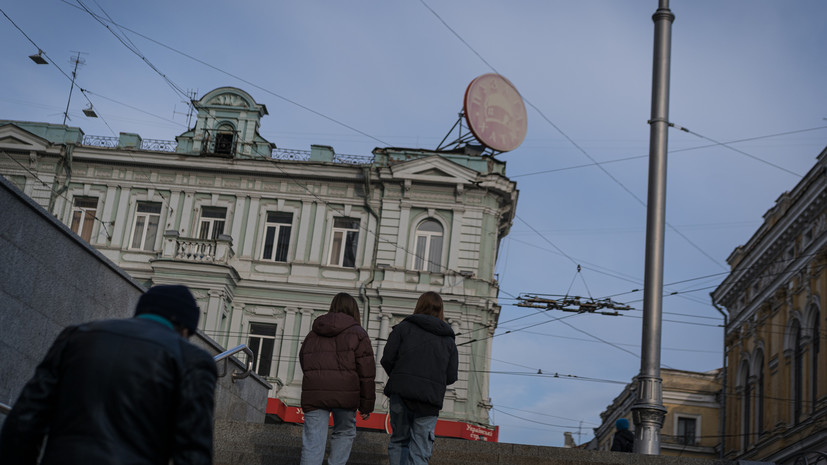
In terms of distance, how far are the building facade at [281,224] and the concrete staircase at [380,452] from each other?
20595 millimetres

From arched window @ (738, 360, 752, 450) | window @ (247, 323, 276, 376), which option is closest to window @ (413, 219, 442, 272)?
window @ (247, 323, 276, 376)

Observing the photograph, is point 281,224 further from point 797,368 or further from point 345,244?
point 797,368

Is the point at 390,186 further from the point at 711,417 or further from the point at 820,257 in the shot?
the point at 711,417

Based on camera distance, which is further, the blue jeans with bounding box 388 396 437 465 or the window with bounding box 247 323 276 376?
the window with bounding box 247 323 276 376

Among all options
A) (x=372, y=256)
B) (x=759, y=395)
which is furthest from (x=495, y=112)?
(x=759, y=395)

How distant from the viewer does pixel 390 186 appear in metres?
33.9

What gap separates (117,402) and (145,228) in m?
31.9

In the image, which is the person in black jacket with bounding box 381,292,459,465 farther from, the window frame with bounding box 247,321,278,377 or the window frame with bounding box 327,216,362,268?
the window frame with bounding box 327,216,362,268

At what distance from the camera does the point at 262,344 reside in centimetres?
3312

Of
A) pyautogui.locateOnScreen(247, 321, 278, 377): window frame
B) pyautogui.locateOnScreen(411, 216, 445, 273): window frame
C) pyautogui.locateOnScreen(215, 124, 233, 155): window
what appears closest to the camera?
pyautogui.locateOnScreen(247, 321, 278, 377): window frame

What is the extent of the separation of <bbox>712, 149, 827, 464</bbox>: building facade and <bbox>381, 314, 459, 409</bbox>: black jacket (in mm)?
26307

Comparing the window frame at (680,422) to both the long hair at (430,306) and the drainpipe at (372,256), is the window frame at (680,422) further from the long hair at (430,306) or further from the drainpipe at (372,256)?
the long hair at (430,306)

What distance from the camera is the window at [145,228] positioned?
34500 millimetres

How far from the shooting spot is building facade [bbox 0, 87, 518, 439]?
32.6 m
